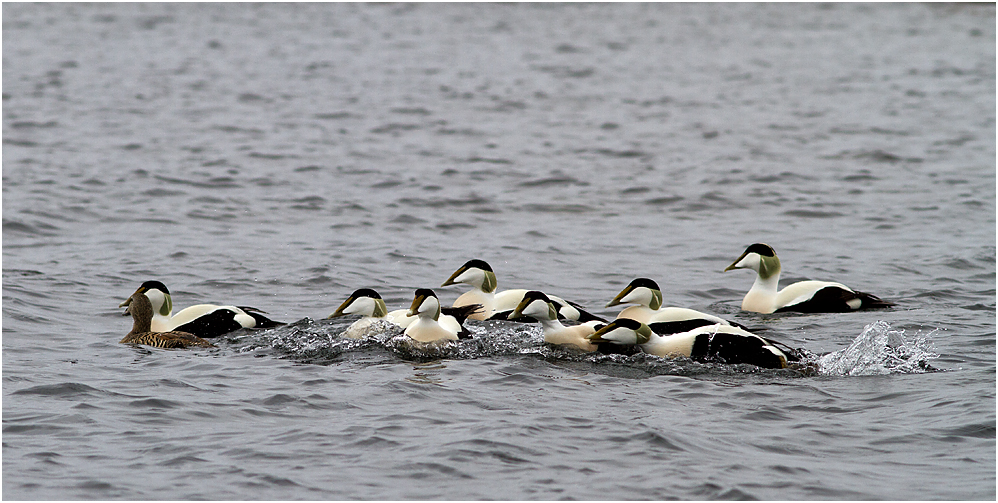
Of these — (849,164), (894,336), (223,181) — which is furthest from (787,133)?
(894,336)

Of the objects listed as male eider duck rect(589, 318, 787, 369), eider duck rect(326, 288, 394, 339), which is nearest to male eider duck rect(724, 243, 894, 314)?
male eider duck rect(589, 318, 787, 369)

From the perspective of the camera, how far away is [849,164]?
1919 centimetres

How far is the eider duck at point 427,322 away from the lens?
8453mm

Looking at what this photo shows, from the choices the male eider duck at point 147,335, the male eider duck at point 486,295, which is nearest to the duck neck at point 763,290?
the male eider duck at point 486,295

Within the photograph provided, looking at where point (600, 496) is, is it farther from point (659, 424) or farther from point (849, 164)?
point (849, 164)

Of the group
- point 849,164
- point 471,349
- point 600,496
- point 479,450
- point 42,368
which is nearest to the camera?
point 600,496

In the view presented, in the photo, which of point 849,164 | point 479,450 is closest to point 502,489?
point 479,450

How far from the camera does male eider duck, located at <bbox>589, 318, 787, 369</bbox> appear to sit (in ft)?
26.8

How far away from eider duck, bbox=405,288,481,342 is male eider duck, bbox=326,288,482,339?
9 centimetres

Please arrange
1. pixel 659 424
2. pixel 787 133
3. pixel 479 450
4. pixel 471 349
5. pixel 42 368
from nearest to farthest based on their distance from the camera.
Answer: pixel 479 450
pixel 659 424
pixel 42 368
pixel 471 349
pixel 787 133

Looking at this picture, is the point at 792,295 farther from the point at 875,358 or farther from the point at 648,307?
the point at 875,358

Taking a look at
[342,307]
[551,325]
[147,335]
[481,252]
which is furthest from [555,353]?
[481,252]

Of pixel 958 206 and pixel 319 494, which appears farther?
pixel 958 206

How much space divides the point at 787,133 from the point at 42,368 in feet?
55.0
